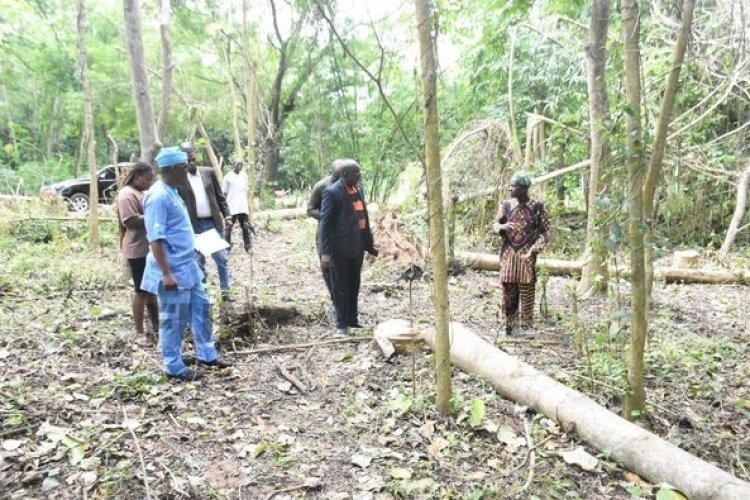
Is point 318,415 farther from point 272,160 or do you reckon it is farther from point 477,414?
point 272,160

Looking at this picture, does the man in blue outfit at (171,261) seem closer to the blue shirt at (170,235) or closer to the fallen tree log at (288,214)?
the blue shirt at (170,235)

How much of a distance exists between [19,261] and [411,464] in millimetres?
6880

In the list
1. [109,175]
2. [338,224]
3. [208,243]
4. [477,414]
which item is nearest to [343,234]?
[338,224]

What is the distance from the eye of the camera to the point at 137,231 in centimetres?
472

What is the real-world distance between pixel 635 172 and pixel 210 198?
4.06 metres

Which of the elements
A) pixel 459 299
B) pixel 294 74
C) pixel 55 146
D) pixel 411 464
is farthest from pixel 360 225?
pixel 55 146

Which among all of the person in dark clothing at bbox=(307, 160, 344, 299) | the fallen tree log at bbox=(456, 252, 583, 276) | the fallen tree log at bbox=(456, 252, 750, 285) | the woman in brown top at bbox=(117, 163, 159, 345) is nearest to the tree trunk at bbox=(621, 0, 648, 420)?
the person in dark clothing at bbox=(307, 160, 344, 299)

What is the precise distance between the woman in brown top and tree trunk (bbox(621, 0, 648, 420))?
3733 millimetres

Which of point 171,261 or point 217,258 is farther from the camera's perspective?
point 217,258

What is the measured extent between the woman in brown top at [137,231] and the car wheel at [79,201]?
11.5 metres

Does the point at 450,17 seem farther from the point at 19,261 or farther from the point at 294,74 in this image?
the point at 294,74

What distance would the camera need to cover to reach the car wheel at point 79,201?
1480 cm

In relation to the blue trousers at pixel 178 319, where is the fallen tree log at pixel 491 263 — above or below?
below

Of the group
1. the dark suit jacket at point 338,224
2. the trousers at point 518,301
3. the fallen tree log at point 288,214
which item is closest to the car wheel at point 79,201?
the fallen tree log at point 288,214
